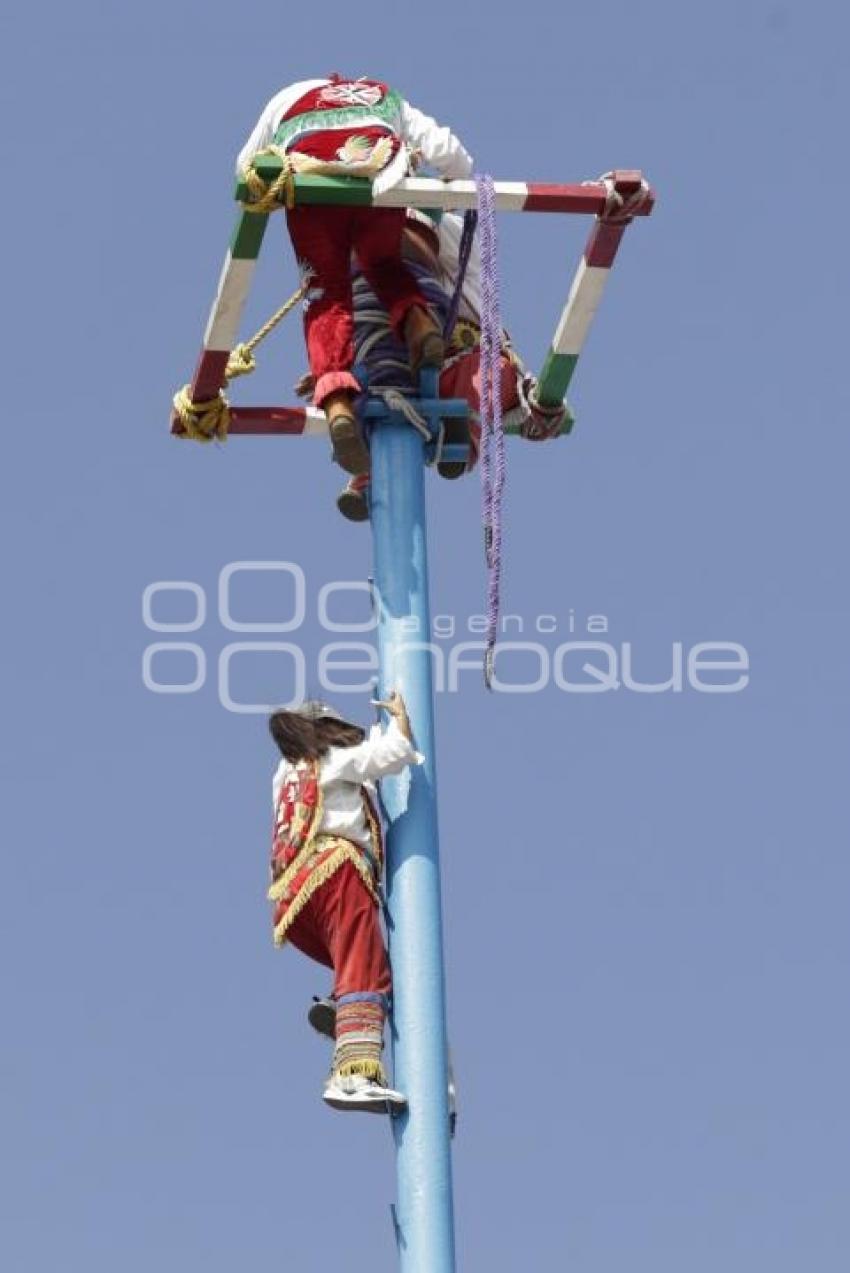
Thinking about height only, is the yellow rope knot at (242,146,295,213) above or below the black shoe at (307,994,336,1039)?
above

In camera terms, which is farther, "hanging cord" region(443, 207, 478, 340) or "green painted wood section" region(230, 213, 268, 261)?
"hanging cord" region(443, 207, 478, 340)

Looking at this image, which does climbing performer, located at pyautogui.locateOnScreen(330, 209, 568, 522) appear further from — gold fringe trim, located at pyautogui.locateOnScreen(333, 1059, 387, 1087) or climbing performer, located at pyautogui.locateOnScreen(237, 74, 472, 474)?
gold fringe trim, located at pyautogui.locateOnScreen(333, 1059, 387, 1087)

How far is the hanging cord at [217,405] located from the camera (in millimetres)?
14922

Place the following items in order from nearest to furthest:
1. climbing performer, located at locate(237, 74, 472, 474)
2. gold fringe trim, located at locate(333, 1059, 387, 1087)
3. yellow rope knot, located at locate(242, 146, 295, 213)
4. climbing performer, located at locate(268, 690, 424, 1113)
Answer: gold fringe trim, located at locate(333, 1059, 387, 1087)
climbing performer, located at locate(268, 690, 424, 1113)
yellow rope knot, located at locate(242, 146, 295, 213)
climbing performer, located at locate(237, 74, 472, 474)

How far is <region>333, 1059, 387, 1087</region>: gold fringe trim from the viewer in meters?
13.3

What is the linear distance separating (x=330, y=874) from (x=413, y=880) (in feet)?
1.12

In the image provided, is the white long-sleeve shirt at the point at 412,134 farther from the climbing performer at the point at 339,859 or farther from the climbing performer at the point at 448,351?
the climbing performer at the point at 339,859

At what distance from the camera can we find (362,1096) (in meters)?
13.2

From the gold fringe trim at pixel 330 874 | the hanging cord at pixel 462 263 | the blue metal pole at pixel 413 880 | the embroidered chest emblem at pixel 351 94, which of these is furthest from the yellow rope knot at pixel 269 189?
the gold fringe trim at pixel 330 874

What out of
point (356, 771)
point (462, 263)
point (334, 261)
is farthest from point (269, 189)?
point (356, 771)

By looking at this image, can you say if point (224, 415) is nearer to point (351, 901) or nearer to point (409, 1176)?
point (351, 901)

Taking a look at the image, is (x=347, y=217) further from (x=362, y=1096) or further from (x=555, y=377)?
(x=362, y=1096)

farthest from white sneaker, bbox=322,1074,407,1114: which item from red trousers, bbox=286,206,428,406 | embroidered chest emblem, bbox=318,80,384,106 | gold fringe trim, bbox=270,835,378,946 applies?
embroidered chest emblem, bbox=318,80,384,106

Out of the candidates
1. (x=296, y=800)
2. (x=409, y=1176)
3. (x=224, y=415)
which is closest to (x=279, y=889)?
(x=296, y=800)
